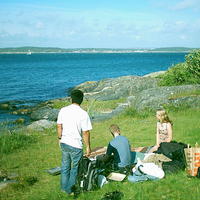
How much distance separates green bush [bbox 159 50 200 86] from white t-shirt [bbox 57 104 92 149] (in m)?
21.5

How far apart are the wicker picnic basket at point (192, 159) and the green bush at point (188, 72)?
20215 millimetres

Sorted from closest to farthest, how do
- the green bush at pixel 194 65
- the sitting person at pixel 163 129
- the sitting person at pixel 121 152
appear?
the sitting person at pixel 121 152 < the sitting person at pixel 163 129 < the green bush at pixel 194 65

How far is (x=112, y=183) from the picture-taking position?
752 cm

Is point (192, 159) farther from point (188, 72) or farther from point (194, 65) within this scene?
point (188, 72)

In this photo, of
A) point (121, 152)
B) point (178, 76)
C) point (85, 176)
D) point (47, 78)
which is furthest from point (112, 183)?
point (47, 78)

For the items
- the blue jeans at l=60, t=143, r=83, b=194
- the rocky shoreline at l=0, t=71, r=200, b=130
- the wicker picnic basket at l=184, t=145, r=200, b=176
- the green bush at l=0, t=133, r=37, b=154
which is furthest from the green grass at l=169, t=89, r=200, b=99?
the blue jeans at l=60, t=143, r=83, b=194

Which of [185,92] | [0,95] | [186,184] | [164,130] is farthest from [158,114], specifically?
[0,95]

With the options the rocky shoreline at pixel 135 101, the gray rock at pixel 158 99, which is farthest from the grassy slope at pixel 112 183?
the rocky shoreline at pixel 135 101

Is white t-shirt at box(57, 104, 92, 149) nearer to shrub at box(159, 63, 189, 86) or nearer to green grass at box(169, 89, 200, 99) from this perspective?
green grass at box(169, 89, 200, 99)

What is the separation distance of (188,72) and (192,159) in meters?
21.3

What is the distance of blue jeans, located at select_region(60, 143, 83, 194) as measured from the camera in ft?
22.6

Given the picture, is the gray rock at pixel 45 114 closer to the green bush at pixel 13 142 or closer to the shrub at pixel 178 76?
the shrub at pixel 178 76

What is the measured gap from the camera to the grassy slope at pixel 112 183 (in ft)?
22.8

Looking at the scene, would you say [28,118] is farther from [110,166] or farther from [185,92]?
[110,166]
